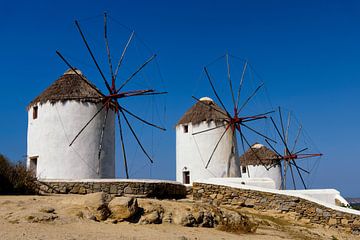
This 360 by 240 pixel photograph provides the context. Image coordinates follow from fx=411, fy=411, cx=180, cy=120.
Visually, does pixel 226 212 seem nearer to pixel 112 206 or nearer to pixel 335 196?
pixel 112 206

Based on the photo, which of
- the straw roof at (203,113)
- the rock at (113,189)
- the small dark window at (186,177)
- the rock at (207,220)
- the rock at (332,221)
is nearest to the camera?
the rock at (207,220)

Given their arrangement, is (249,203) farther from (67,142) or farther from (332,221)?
(67,142)

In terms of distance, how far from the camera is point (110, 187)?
498 inches

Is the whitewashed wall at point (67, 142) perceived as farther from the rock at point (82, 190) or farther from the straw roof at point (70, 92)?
the rock at point (82, 190)

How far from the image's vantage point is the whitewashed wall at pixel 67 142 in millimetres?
15906

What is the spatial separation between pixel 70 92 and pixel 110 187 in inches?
214

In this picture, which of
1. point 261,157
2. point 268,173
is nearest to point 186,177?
point 268,173

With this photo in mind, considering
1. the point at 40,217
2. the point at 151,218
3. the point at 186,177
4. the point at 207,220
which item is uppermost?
the point at 186,177

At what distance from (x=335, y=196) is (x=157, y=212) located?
38.1ft

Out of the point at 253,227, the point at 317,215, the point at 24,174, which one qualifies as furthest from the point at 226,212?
the point at 24,174

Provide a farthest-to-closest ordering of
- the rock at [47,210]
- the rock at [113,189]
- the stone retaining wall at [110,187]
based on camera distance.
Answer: the rock at [113,189] → the stone retaining wall at [110,187] → the rock at [47,210]

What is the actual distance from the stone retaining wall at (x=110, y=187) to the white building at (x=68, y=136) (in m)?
3.31

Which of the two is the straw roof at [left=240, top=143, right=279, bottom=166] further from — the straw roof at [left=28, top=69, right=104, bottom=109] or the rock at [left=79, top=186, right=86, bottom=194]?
the rock at [left=79, top=186, right=86, bottom=194]

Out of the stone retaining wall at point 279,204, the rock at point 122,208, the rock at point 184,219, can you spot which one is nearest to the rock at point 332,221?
the stone retaining wall at point 279,204
